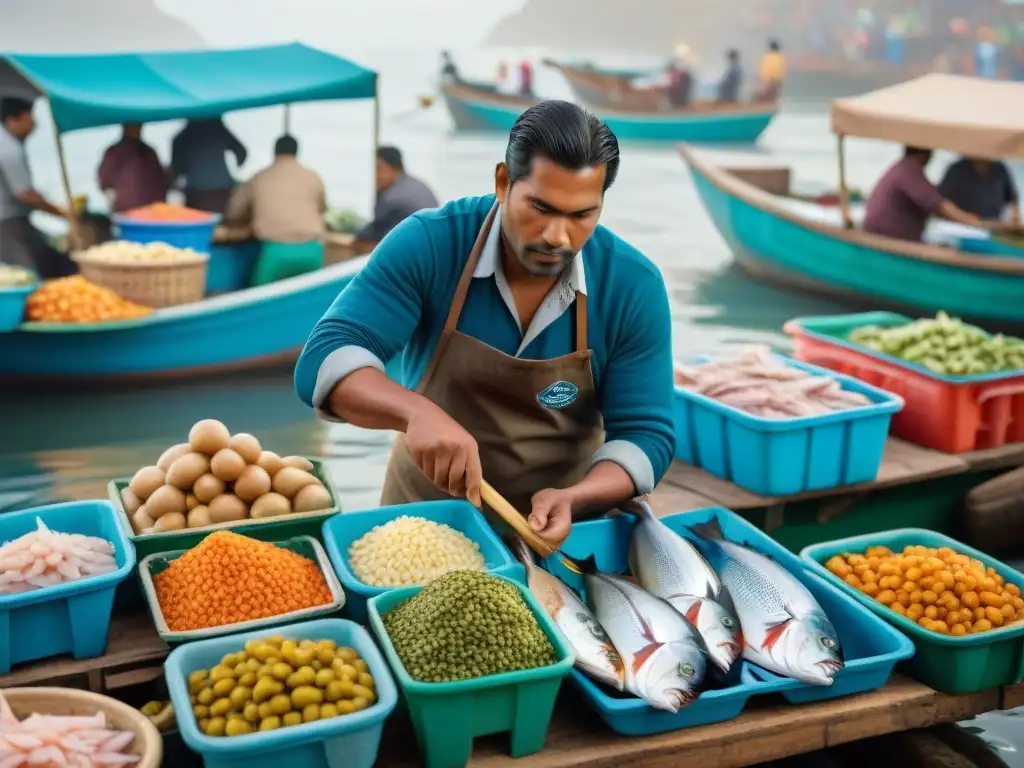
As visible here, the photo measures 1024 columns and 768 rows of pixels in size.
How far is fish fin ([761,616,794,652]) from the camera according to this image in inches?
80.3

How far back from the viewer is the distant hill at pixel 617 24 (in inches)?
3189

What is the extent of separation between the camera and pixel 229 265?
801 cm

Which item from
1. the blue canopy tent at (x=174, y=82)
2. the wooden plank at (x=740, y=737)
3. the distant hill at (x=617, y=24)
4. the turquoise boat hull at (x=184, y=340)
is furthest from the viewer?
the distant hill at (x=617, y=24)

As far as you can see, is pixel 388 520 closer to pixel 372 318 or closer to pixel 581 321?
pixel 372 318

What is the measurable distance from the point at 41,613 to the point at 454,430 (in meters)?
0.83

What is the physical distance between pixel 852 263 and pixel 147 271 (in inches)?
211

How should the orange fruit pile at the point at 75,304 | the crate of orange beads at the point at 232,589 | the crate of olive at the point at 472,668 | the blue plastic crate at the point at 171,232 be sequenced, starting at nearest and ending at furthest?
the crate of olive at the point at 472,668
the crate of orange beads at the point at 232,589
the orange fruit pile at the point at 75,304
the blue plastic crate at the point at 171,232

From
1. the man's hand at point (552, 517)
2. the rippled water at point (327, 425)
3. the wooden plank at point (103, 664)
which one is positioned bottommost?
the rippled water at point (327, 425)

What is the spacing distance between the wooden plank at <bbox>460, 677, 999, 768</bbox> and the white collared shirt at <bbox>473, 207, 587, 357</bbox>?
878 millimetres

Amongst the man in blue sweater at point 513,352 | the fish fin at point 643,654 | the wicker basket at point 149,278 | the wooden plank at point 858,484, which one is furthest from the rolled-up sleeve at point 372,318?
the wicker basket at point 149,278

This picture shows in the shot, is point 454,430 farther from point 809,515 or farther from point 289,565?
point 809,515

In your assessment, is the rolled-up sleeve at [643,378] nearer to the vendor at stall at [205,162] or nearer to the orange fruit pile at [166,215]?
the orange fruit pile at [166,215]

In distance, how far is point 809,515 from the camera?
11.7ft

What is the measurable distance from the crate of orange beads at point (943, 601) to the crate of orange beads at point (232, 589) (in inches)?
45.5
